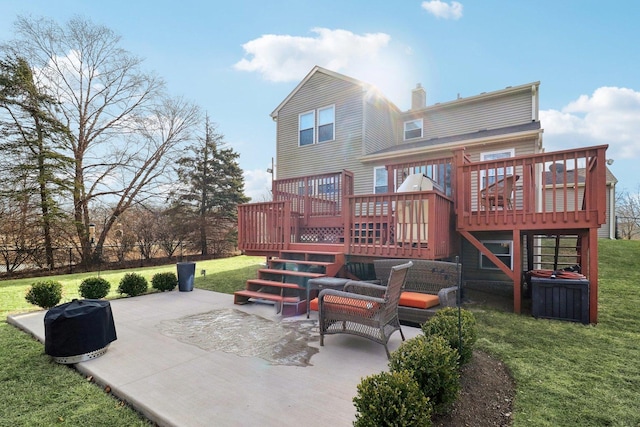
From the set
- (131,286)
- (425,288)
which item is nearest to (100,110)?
(131,286)

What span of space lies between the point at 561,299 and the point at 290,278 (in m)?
4.41

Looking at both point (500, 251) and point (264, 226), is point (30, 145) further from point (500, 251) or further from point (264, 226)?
point (500, 251)

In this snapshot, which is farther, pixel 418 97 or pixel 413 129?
pixel 418 97

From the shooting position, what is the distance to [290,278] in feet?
18.8

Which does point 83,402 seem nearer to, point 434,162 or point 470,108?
point 434,162

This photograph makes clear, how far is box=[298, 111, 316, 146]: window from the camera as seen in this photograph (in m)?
11.6

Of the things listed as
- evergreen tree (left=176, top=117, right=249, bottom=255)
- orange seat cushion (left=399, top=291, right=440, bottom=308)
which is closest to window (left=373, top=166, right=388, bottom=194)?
orange seat cushion (left=399, top=291, right=440, bottom=308)

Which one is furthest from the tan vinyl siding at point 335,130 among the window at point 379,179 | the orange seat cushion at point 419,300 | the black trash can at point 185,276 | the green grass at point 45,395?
the green grass at point 45,395

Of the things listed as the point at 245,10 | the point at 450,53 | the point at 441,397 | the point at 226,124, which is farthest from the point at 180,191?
the point at 441,397

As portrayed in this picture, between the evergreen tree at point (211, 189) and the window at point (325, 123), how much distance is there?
35.1ft

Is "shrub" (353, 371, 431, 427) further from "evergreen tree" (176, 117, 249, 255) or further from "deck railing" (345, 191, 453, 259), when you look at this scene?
"evergreen tree" (176, 117, 249, 255)

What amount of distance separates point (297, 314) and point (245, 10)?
832 cm

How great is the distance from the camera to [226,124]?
2070cm

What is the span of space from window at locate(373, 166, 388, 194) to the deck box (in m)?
5.68
